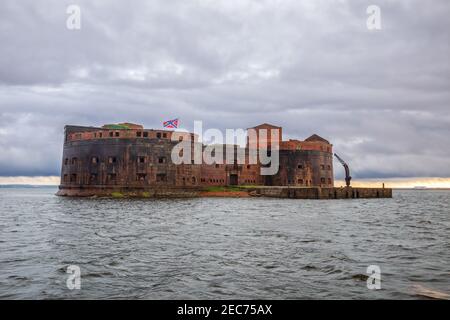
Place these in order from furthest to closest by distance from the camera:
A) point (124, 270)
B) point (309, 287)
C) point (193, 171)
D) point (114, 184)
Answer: point (193, 171) < point (114, 184) < point (124, 270) < point (309, 287)

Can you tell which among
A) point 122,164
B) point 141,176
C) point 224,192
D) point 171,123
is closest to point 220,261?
point 171,123

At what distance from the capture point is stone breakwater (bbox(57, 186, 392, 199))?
170 ft

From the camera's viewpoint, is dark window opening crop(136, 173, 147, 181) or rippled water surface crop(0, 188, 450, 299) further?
dark window opening crop(136, 173, 147, 181)

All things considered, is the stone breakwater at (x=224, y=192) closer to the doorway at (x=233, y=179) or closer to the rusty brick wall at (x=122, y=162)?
the rusty brick wall at (x=122, y=162)

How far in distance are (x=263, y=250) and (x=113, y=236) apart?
7.04 metres

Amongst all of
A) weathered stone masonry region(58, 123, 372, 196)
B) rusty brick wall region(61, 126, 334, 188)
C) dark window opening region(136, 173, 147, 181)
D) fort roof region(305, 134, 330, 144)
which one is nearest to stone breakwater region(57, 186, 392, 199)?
weathered stone masonry region(58, 123, 372, 196)

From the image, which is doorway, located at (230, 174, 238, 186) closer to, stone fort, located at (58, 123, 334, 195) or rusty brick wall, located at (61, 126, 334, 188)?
stone fort, located at (58, 123, 334, 195)

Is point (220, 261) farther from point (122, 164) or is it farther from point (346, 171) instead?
point (346, 171)

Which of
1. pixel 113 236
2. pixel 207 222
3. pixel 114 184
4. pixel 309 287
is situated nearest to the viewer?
pixel 309 287

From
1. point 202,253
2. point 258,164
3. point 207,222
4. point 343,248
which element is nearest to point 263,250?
point 202,253

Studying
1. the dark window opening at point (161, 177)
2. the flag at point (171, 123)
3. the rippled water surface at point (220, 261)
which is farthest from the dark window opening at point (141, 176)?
the rippled water surface at point (220, 261)

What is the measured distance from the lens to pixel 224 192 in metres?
58.1

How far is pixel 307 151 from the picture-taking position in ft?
234
